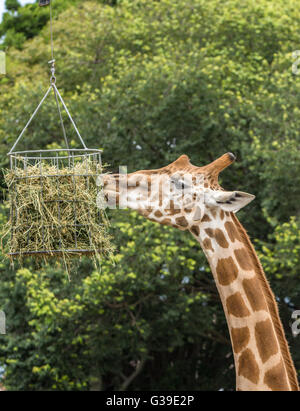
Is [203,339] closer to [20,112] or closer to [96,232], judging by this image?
[20,112]

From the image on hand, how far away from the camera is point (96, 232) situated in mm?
4391

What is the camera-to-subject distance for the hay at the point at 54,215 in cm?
429

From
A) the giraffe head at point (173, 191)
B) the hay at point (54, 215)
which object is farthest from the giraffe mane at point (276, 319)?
the hay at point (54, 215)

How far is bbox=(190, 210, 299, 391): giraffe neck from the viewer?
3.75 m

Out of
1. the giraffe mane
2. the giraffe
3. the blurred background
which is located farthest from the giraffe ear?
the blurred background

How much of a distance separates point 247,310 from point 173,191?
889 mm

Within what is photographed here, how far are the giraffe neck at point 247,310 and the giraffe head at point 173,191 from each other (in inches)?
4.7

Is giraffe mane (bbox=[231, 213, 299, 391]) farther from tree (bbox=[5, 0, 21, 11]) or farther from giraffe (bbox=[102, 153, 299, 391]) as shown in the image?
tree (bbox=[5, 0, 21, 11])

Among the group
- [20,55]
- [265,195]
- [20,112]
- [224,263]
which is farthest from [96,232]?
[20,55]

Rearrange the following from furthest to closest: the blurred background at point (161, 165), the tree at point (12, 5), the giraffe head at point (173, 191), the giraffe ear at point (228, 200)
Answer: the tree at point (12, 5), the blurred background at point (161, 165), the giraffe head at point (173, 191), the giraffe ear at point (228, 200)

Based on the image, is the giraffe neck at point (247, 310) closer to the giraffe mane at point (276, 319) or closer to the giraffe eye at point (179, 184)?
the giraffe mane at point (276, 319)

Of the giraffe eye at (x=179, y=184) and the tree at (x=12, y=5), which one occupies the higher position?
the tree at (x=12, y=5)

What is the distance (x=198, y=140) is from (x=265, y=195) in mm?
1303

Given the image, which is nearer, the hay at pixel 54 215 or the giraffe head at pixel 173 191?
the giraffe head at pixel 173 191
